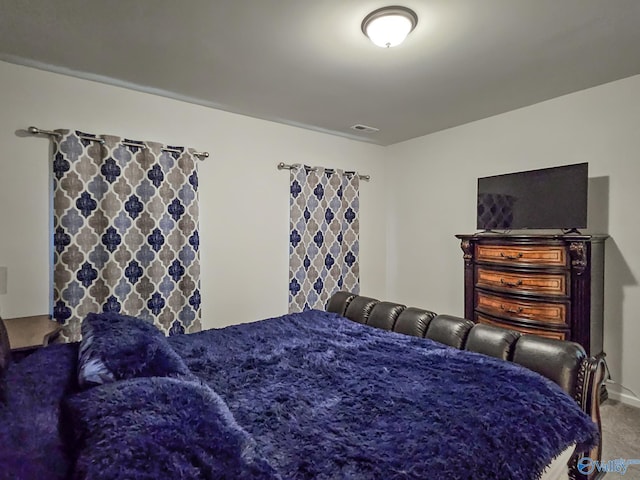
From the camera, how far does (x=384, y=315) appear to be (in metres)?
2.31

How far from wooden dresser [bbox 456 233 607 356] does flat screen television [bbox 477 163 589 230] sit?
0.26 m

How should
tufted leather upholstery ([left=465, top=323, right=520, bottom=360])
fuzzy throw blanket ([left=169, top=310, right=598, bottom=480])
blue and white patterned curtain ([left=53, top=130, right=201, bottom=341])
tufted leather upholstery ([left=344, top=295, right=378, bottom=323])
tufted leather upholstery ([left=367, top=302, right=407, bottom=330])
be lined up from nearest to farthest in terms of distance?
fuzzy throw blanket ([left=169, top=310, right=598, bottom=480])
tufted leather upholstery ([left=465, top=323, right=520, bottom=360])
tufted leather upholstery ([left=367, top=302, right=407, bottom=330])
tufted leather upholstery ([left=344, top=295, right=378, bottom=323])
blue and white patterned curtain ([left=53, top=130, right=201, bottom=341])

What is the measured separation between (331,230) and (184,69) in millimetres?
2235

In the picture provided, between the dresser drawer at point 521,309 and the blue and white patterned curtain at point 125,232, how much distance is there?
2.55 meters

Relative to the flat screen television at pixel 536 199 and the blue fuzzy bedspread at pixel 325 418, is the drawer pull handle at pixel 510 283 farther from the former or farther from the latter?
the blue fuzzy bedspread at pixel 325 418

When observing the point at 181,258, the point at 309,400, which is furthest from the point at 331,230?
the point at 309,400

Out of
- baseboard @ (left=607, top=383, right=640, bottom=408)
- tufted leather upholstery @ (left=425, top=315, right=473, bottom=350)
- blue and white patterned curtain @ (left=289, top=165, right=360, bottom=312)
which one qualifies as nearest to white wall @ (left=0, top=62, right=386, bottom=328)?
blue and white patterned curtain @ (left=289, top=165, right=360, bottom=312)

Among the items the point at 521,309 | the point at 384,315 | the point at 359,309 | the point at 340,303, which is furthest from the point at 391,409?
the point at 521,309

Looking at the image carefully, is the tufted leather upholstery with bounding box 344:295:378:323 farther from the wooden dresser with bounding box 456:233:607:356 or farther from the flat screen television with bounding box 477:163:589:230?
the flat screen television with bounding box 477:163:589:230

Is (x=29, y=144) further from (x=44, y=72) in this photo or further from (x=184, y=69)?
(x=184, y=69)

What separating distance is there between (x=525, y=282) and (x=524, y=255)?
0.70 ft

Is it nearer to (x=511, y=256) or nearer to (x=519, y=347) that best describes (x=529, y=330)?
(x=511, y=256)

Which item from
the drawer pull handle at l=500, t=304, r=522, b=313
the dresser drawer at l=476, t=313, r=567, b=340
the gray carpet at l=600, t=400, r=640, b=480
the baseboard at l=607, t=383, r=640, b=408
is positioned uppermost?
the drawer pull handle at l=500, t=304, r=522, b=313

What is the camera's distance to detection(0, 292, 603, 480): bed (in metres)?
0.75
